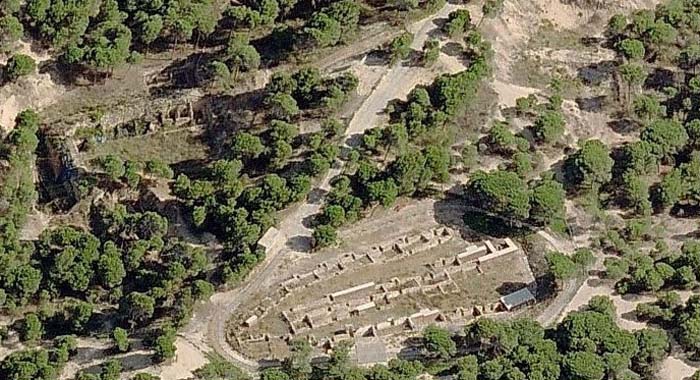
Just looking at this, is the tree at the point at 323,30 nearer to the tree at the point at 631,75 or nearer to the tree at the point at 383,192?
the tree at the point at 383,192

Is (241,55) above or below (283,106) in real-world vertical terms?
above

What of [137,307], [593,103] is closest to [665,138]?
[593,103]

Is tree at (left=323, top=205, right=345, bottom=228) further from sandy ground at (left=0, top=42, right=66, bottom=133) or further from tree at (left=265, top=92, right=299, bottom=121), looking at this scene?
sandy ground at (left=0, top=42, right=66, bottom=133)

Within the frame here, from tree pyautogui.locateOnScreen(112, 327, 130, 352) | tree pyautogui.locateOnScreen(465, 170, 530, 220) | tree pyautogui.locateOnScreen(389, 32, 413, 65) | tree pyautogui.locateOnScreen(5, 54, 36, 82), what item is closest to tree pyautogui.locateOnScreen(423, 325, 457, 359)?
tree pyautogui.locateOnScreen(465, 170, 530, 220)

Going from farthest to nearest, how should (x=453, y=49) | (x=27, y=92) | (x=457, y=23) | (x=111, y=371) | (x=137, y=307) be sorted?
(x=453, y=49), (x=457, y=23), (x=27, y=92), (x=137, y=307), (x=111, y=371)

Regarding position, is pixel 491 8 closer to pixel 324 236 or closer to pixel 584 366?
pixel 324 236

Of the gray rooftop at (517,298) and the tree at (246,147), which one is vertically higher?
the tree at (246,147)

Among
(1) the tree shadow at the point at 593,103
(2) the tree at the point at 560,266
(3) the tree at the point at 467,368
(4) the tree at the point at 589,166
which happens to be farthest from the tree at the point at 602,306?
(1) the tree shadow at the point at 593,103
